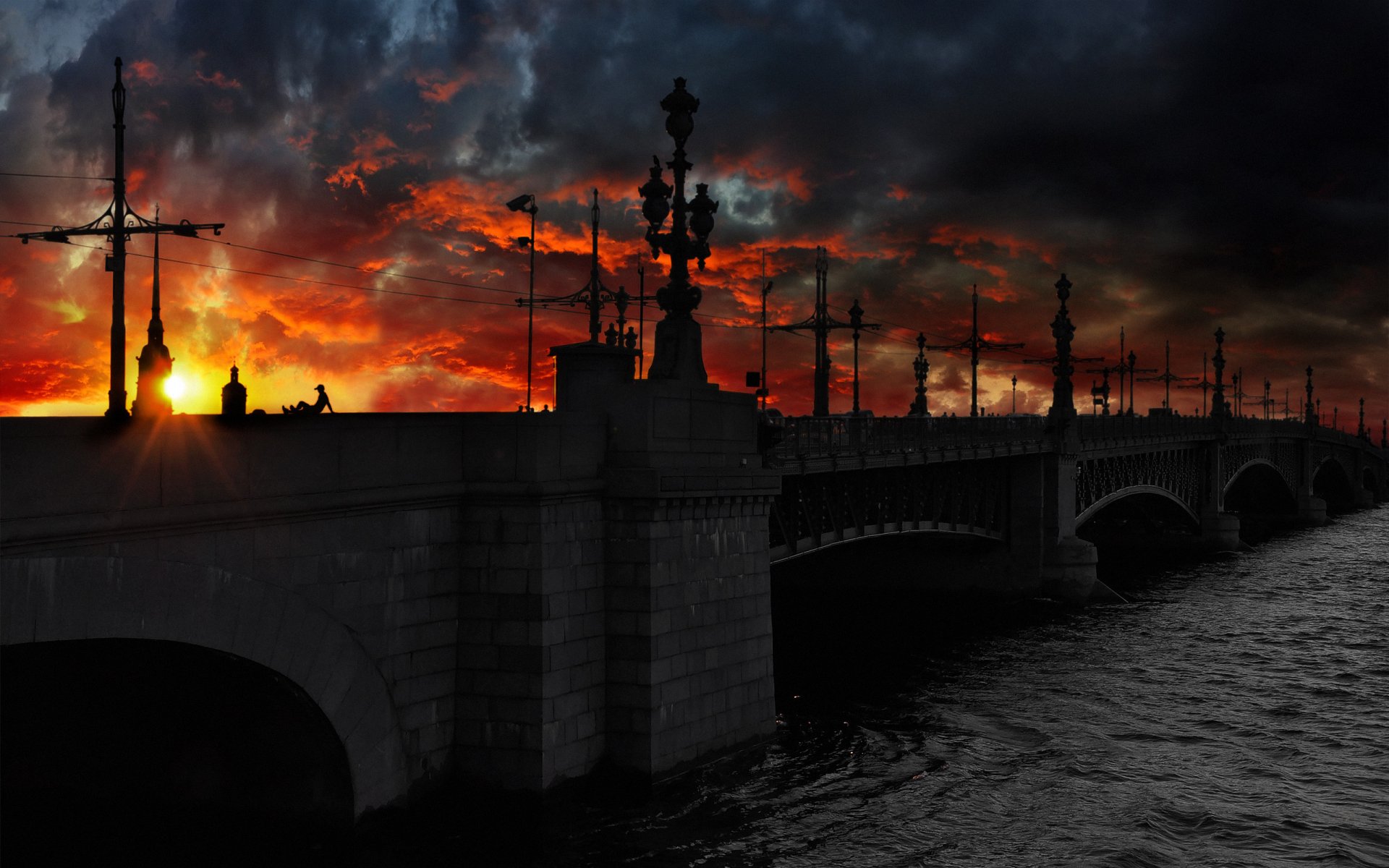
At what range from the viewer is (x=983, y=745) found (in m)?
23.1

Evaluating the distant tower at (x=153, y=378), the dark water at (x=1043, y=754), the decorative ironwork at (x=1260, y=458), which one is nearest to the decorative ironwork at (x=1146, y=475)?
the decorative ironwork at (x=1260, y=458)

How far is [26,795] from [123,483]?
6555 mm

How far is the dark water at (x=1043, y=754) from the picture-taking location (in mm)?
16625

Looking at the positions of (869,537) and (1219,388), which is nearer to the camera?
(869,537)

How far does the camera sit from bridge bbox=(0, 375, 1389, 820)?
36.6ft

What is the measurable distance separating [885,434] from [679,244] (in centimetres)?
1603

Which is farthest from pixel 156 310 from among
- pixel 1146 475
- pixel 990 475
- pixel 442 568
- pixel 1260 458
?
pixel 1260 458

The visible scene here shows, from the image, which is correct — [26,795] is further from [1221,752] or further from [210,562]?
[1221,752]

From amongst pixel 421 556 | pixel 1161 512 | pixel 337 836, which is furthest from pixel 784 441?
pixel 1161 512

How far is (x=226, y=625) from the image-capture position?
1223 cm

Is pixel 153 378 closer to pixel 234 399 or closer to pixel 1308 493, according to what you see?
pixel 234 399

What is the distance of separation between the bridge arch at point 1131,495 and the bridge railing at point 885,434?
609cm

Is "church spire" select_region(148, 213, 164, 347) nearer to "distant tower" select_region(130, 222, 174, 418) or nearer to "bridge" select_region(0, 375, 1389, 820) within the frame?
"distant tower" select_region(130, 222, 174, 418)

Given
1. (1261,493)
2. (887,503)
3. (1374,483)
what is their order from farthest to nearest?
(1374,483) → (1261,493) → (887,503)
